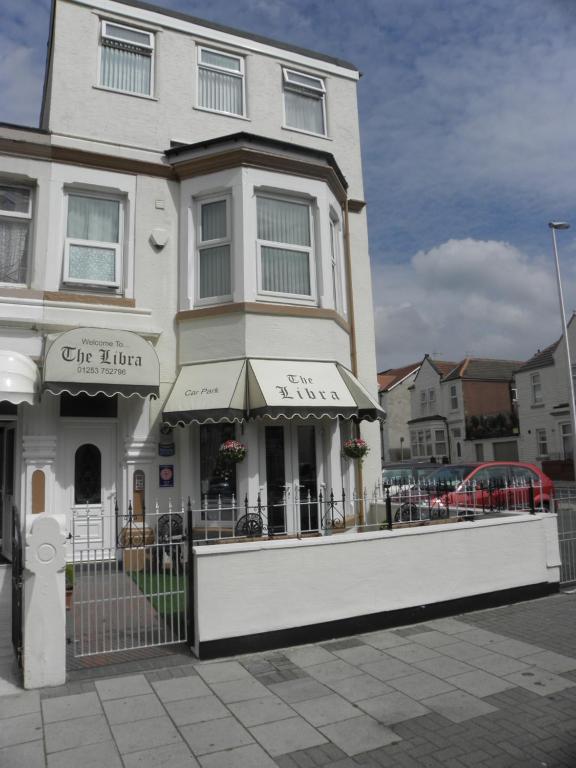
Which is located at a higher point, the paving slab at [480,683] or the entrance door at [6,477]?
the entrance door at [6,477]

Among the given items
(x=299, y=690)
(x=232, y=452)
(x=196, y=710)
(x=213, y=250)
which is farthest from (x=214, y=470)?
(x=196, y=710)

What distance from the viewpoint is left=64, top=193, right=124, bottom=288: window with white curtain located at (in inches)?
420

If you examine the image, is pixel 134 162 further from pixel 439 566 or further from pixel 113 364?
pixel 439 566

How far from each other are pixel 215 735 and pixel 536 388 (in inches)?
1512

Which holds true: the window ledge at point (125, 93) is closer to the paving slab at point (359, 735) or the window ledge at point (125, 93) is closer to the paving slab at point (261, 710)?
the paving slab at point (261, 710)

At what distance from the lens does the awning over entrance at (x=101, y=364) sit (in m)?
9.41

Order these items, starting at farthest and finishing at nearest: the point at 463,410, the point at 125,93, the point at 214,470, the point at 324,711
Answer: the point at 463,410 → the point at 125,93 → the point at 214,470 → the point at 324,711

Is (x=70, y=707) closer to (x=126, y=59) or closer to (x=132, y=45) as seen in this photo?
(x=126, y=59)

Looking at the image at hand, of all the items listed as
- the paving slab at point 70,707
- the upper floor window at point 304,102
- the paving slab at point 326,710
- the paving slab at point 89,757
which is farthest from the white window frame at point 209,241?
the paving slab at point 89,757

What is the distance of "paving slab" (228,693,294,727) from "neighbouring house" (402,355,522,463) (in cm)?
4015

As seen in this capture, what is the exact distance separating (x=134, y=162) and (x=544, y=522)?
9.27 metres

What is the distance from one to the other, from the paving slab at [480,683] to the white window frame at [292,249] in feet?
23.7

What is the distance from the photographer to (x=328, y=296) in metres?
11.5

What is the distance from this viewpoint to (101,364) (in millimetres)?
9734
